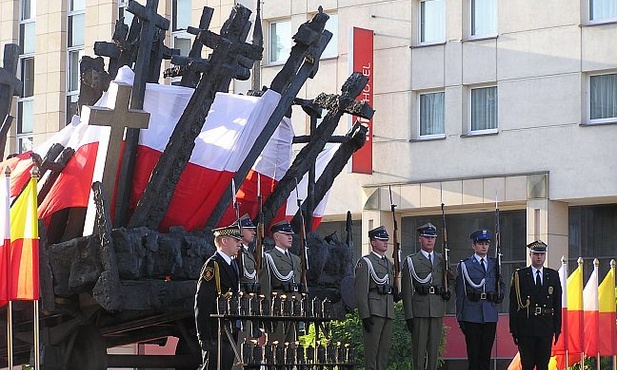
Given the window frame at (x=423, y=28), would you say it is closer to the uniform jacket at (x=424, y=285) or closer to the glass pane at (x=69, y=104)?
the glass pane at (x=69, y=104)

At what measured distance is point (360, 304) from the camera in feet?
50.3

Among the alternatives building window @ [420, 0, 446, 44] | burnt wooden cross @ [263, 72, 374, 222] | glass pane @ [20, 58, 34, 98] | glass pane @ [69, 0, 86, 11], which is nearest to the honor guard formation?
burnt wooden cross @ [263, 72, 374, 222]

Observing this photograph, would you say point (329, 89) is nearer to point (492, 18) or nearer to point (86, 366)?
point (492, 18)

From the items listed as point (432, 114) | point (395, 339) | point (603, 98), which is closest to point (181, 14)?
point (432, 114)

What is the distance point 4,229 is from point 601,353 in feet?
27.6

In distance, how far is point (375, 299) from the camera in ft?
50.4

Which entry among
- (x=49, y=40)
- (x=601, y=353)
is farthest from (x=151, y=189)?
(x=49, y=40)

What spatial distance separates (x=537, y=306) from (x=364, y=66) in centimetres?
1745

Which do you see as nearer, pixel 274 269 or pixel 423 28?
pixel 274 269

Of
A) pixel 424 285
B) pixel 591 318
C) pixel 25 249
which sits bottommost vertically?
pixel 591 318

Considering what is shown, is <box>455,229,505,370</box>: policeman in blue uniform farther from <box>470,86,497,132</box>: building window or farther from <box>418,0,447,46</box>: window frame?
<box>418,0,447,46</box>: window frame

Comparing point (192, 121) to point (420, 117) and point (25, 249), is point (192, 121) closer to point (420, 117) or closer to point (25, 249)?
point (25, 249)

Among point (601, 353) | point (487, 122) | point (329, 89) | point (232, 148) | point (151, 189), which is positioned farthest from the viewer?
point (329, 89)

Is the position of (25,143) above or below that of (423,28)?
below
